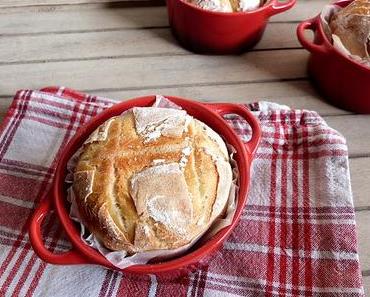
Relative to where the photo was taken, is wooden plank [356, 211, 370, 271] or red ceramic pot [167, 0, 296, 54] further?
red ceramic pot [167, 0, 296, 54]

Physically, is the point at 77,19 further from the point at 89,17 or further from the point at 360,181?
the point at 360,181

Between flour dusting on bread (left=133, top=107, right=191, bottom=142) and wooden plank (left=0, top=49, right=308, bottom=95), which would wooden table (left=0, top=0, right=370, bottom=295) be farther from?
flour dusting on bread (left=133, top=107, right=191, bottom=142)

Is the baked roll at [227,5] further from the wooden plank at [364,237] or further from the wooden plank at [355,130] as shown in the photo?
the wooden plank at [364,237]

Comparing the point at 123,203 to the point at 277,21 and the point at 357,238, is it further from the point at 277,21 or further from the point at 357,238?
the point at 277,21

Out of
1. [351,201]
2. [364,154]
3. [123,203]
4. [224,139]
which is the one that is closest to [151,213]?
[123,203]

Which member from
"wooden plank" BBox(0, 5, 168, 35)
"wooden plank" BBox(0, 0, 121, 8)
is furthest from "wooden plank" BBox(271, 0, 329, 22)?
"wooden plank" BBox(0, 0, 121, 8)

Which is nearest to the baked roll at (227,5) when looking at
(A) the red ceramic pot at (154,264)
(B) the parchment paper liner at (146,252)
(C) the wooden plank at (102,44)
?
(C) the wooden plank at (102,44)
